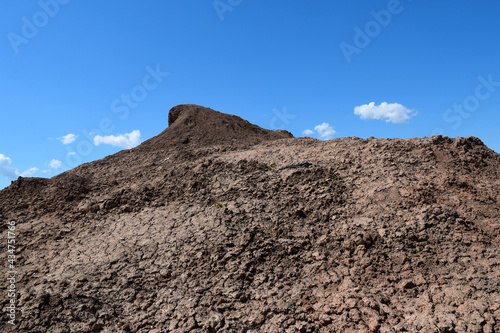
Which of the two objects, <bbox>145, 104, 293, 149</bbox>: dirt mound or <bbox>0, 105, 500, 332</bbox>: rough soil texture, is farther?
<bbox>145, 104, 293, 149</bbox>: dirt mound

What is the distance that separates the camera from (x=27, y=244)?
22.8ft

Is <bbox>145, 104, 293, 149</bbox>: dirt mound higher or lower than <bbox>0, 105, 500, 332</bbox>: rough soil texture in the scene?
higher

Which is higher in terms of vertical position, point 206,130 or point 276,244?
point 206,130

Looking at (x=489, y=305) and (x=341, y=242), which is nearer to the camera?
(x=489, y=305)

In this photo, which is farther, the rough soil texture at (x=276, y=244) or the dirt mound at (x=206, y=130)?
the dirt mound at (x=206, y=130)

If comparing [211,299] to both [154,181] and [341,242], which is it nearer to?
[341,242]

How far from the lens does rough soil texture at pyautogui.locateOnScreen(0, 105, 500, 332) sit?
448 cm

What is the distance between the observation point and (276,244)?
5.73m

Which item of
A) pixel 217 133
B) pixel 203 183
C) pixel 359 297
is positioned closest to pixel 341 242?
pixel 359 297

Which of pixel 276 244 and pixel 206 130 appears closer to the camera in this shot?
pixel 276 244

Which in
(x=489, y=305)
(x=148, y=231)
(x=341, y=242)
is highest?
(x=148, y=231)

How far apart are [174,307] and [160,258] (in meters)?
1.11

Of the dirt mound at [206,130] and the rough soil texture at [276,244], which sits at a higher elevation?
the dirt mound at [206,130]

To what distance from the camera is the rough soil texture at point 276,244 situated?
448 centimetres
